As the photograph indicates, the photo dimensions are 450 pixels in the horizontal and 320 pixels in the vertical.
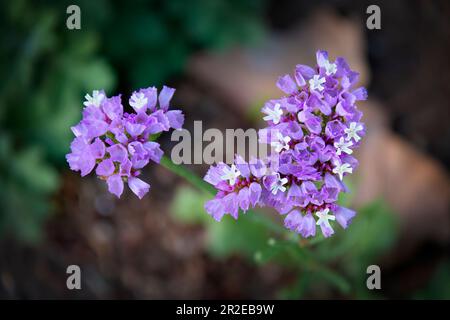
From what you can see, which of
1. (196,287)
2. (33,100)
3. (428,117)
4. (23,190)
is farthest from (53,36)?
(428,117)

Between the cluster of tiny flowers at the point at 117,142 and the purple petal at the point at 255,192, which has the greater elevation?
the cluster of tiny flowers at the point at 117,142

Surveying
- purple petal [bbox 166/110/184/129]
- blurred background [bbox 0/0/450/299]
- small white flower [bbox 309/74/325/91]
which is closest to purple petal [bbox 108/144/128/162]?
purple petal [bbox 166/110/184/129]

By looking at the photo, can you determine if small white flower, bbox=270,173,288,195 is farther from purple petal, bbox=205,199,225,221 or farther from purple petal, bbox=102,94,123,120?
purple petal, bbox=102,94,123,120

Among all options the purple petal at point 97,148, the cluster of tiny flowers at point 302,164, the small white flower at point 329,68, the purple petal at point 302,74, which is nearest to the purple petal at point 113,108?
the purple petal at point 97,148

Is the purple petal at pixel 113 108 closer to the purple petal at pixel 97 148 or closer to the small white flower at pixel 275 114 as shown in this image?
the purple petal at pixel 97 148

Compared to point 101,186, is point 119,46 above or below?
above

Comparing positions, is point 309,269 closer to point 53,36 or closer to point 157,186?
point 157,186
